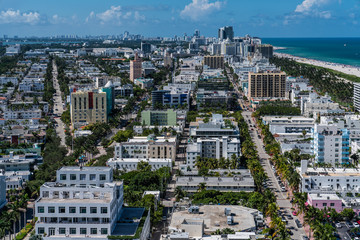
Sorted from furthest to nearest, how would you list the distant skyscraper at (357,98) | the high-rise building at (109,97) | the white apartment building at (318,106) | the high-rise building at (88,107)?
the distant skyscraper at (357,98)
the high-rise building at (109,97)
the white apartment building at (318,106)
the high-rise building at (88,107)

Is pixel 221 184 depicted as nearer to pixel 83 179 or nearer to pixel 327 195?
pixel 327 195

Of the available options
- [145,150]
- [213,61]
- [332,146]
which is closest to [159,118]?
[145,150]

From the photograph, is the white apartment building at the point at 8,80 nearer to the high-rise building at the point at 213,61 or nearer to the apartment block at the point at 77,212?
the high-rise building at the point at 213,61

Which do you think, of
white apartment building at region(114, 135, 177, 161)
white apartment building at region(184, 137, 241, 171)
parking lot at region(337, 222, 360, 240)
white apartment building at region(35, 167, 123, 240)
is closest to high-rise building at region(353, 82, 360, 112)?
white apartment building at region(184, 137, 241, 171)

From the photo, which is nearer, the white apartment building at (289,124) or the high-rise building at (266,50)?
the white apartment building at (289,124)

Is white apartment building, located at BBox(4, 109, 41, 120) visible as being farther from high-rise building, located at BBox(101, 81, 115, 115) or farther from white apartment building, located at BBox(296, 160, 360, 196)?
white apartment building, located at BBox(296, 160, 360, 196)

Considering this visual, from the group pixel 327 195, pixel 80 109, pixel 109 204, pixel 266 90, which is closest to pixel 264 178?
pixel 327 195

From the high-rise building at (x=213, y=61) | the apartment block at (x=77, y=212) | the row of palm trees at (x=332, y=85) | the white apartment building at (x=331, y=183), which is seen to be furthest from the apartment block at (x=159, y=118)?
the high-rise building at (x=213, y=61)

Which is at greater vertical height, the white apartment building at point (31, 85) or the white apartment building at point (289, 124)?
the white apartment building at point (31, 85)

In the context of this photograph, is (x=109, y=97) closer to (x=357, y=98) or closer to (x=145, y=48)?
(x=357, y=98)
